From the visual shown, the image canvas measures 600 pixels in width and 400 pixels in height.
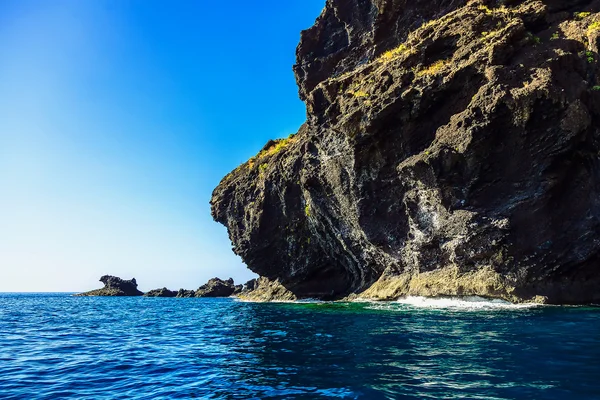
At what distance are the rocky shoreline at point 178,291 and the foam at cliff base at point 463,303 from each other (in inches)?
2227

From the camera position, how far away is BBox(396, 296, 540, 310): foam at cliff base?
24647 millimetres

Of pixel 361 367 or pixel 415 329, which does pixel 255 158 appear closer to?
pixel 415 329

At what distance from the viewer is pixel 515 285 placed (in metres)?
26.3

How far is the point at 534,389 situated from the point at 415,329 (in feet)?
29.4

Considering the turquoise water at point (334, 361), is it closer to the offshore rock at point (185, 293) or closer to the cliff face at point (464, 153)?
the cliff face at point (464, 153)

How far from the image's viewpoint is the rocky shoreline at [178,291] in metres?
101

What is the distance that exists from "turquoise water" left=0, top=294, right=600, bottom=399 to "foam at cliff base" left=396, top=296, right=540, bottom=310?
158 inches

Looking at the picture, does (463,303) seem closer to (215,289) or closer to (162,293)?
(215,289)

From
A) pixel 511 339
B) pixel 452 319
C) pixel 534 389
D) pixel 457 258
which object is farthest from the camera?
pixel 457 258

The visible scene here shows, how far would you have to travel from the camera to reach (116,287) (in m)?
131

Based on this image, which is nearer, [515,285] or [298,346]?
[298,346]

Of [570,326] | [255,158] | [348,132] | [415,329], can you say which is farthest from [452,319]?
[255,158]

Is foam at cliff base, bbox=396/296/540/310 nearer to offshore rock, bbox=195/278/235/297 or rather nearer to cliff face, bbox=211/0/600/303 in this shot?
cliff face, bbox=211/0/600/303

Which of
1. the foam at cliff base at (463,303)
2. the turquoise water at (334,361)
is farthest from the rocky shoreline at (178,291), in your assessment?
the turquoise water at (334,361)
